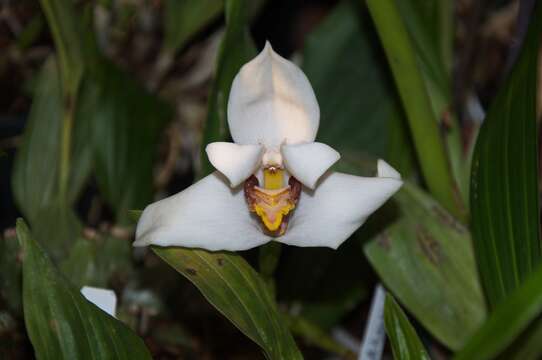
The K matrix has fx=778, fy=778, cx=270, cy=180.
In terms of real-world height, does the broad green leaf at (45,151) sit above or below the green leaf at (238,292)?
below

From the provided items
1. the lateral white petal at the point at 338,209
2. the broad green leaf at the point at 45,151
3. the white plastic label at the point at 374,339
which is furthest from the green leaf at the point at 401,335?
the broad green leaf at the point at 45,151

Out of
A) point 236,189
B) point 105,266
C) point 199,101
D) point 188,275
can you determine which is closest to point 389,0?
point 236,189

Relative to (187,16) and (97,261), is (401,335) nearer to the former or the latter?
(97,261)

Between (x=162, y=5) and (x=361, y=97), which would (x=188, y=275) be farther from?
(x=162, y=5)

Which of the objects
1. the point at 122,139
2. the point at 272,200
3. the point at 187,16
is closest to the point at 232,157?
the point at 272,200

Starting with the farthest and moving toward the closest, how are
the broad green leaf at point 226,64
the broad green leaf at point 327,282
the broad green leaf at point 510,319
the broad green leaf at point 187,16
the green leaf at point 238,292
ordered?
the broad green leaf at point 187,16, the broad green leaf at point 327,282, the broad green leaf at point 226,64, the green leaf at point 238,292, the broad green leaf at point 510,319

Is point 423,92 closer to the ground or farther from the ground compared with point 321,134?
farther from the ground

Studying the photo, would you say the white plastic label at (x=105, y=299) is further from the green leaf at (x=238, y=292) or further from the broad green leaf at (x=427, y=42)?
the broad green leaf at (x=427, y=42)
